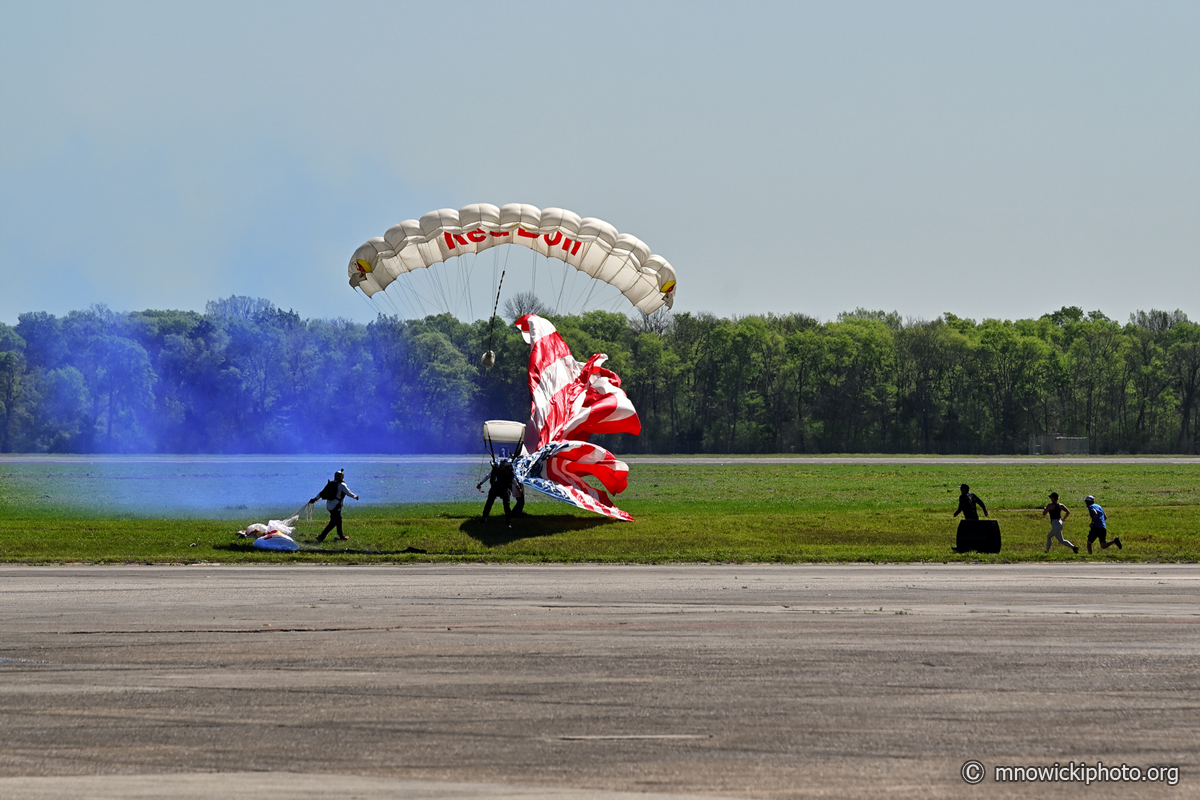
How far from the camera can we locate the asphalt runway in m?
8.61

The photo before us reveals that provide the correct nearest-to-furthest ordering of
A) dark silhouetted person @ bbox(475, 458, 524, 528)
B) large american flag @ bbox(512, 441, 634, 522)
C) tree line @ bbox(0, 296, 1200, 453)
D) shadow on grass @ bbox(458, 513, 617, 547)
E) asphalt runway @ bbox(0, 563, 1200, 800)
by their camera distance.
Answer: asphalt runway @ bbox(0, 563, 1200, 800) < shadow on grass @ bbox(458, 513, 617, 547) < large american flag @ bbox(512, 441, 634, 522) < dark silhouetted person @ bbox(475, 458, 524, 528) < tree line @ bbox(0, 296, 1200, 453)

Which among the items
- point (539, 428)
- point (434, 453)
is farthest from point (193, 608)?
point (434, 453)

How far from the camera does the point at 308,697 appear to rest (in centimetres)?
1078

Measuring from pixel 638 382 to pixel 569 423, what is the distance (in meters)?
79.8

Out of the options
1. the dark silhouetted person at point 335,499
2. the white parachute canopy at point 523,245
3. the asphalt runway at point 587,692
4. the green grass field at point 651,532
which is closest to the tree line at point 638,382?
the green grass field at point 651,532

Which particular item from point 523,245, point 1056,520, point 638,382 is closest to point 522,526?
point 523,245

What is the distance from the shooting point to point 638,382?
109 metres

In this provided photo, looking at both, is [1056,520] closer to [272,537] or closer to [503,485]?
[503,485]

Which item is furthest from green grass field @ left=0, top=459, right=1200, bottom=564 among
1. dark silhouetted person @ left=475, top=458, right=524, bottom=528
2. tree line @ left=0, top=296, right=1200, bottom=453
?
tree line @ left=0, top=296, right=1200, bottom=453

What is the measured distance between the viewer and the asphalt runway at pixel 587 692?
8609 mm

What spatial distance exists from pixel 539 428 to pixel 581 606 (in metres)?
13.6

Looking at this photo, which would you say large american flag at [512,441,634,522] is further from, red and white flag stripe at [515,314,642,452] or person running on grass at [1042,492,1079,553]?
person running on grass at [1042,492,1079,553]

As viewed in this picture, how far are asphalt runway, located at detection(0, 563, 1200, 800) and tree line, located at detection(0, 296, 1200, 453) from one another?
138 feet

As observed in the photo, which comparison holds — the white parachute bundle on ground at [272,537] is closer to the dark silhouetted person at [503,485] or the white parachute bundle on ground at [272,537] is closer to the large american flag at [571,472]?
the dark silhouetted person at [503,485]
